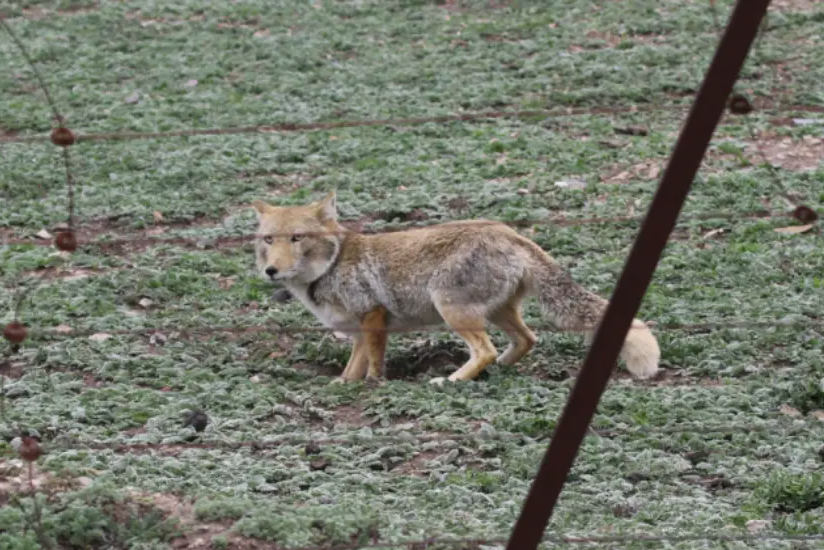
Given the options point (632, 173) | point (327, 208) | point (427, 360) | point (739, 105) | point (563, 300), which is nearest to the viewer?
point (739, 105)

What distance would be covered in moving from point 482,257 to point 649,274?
4.52 meters

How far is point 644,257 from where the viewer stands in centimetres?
328

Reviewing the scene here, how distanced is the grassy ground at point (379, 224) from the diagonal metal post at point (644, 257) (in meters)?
1.88

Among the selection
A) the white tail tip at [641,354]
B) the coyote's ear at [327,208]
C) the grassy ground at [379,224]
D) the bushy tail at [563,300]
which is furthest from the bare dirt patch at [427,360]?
the white tail tip at [641,354]

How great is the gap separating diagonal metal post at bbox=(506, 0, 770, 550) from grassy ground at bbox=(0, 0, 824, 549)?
1882 millimetres

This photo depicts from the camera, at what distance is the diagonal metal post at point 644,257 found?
3.16 meters

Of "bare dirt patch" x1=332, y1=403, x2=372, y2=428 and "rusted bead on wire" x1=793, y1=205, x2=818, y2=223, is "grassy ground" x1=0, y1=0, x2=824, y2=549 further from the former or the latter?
"rusted bead on wire" x1=793, y1=205, x2=818, y2=223

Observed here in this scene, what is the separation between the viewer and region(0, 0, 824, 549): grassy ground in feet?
18.7

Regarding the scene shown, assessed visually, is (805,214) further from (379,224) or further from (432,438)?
(379,224)

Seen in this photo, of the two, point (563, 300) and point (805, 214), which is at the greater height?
point (805, 214)

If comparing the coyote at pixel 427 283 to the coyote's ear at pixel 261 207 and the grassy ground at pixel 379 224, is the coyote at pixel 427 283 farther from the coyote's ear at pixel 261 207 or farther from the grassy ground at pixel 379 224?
the grassy ground at pixel 379 224

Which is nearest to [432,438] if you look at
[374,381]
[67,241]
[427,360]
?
[374,381]

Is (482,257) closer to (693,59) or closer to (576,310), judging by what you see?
(576,310)

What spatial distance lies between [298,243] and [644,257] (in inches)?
209
